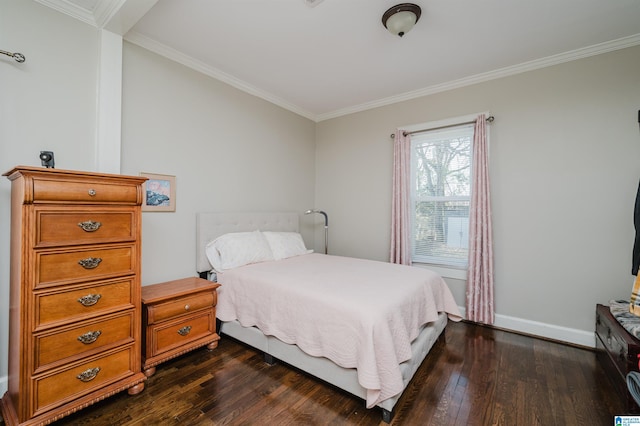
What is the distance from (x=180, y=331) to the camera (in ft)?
7.27

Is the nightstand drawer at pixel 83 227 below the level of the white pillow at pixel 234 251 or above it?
above

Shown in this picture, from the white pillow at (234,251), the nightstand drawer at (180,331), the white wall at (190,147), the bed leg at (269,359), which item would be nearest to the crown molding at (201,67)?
the white wall at (190,147)

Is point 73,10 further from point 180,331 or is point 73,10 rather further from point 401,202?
point 401,202

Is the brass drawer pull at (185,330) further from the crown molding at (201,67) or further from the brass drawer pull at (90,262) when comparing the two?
the crown molding at (201,67)

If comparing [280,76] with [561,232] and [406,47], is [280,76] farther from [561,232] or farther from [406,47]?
[561,232]

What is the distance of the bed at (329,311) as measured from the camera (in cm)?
161

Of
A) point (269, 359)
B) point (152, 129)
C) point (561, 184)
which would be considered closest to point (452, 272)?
point (561, 184)

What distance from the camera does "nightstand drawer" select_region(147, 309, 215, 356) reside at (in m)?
2.08

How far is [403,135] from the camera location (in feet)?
11.5

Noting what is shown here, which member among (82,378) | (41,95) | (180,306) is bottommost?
(82,378)

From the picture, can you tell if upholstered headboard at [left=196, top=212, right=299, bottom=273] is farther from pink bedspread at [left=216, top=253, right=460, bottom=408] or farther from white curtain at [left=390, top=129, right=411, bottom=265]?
white curtain at [left=390, top=129, right=411, bottom=265]

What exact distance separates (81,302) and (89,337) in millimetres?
220

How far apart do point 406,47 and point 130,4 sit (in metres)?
2.17

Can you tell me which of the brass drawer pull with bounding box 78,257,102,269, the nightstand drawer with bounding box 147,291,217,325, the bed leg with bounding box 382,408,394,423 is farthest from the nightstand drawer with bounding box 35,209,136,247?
the bed leg with bounding box 382,408,394,423
